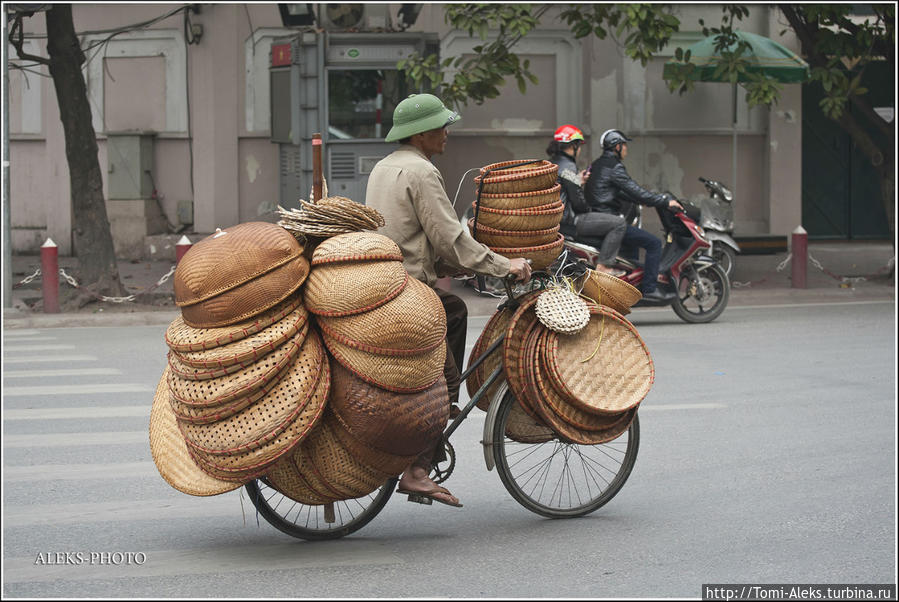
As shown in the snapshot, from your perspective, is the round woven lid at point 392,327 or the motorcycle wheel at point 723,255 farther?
the motorcycle wheel at point 723,255

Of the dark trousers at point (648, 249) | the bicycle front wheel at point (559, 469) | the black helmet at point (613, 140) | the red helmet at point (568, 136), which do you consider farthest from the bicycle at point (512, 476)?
the red helmet at point (568, 136)

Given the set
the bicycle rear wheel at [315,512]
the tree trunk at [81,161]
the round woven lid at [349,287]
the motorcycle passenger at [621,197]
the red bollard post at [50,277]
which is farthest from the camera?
the tree trunk at [81,161]

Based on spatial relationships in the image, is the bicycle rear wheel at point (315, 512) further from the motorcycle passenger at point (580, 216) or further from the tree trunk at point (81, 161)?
the tree trunk at point (81, 161)

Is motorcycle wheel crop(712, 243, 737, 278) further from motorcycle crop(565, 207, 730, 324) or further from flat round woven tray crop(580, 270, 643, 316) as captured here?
flat round woven tray crop(580, 270, 643, 316)

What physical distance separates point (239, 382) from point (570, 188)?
7.75 metres

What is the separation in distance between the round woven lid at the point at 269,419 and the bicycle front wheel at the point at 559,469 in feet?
3.85

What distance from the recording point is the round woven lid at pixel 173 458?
192 inches

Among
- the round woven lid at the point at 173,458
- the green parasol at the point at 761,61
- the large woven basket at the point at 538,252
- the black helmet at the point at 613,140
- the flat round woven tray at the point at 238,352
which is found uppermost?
the green parasol at the point at 761,61

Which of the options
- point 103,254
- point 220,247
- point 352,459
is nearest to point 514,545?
point 352,459

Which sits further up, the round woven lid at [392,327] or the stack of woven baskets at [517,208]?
the stack of woven baskets at [517,208]

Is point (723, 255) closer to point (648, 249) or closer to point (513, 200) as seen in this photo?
point (648, 249)

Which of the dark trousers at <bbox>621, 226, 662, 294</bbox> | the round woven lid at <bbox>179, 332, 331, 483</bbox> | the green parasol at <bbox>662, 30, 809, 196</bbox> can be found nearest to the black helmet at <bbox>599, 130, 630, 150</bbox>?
the dark trousers at <bbox>621, 226, 662, 294</bbox>

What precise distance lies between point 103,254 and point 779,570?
11312 mm

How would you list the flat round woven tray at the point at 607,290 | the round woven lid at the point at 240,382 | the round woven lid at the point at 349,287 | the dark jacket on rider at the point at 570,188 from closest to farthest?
the round woven lid at the point at 240,382 < the round woven lid at the point at 349,287 < the flat round woven tray at the point at 607,290 < the dark jacket on rider at the point at 570,188
